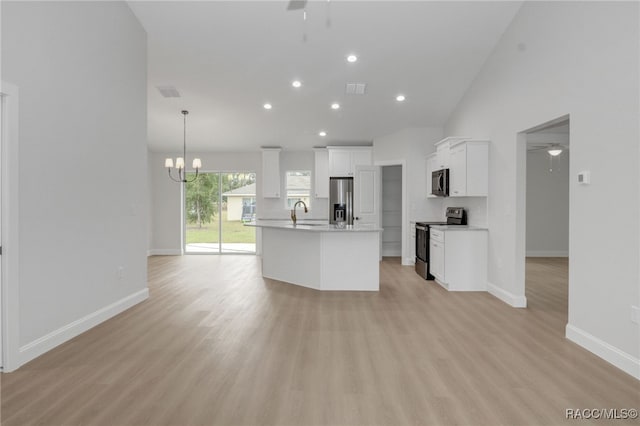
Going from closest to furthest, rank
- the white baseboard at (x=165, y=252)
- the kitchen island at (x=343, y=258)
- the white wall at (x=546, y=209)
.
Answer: the kitchen island at (x=343, y=258)
the white wall at (x=546, y=209)
the white baseboard at (x=165, y=252)

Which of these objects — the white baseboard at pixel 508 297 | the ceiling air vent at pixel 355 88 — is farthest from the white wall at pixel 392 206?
the white baseboard at pixel 508 297

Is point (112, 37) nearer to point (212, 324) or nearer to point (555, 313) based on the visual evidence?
point (212, 324)

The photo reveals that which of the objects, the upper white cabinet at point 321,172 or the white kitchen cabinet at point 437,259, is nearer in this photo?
the white kitchen cabinet at point 437,259

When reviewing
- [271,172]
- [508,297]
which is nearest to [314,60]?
[271,172]

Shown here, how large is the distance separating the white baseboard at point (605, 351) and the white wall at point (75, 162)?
14.5ft

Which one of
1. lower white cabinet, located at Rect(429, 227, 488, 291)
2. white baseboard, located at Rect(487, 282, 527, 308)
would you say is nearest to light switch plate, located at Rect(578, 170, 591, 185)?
white baseboard, located at Rect(487, 282, 527, 308)

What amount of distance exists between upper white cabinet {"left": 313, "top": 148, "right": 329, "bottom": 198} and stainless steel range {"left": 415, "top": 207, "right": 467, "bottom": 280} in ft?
9.05

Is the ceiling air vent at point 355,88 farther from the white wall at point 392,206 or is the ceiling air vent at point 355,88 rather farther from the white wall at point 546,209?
the white wall at point 546,209

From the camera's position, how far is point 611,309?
2826 mm

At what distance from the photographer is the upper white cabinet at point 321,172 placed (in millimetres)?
8531

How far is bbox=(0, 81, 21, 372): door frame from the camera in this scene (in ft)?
8.57

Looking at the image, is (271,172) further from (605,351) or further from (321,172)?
(605,351)

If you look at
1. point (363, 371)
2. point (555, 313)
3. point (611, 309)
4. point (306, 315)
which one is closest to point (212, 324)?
point (306, 315)

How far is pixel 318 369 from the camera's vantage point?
8.68ft
